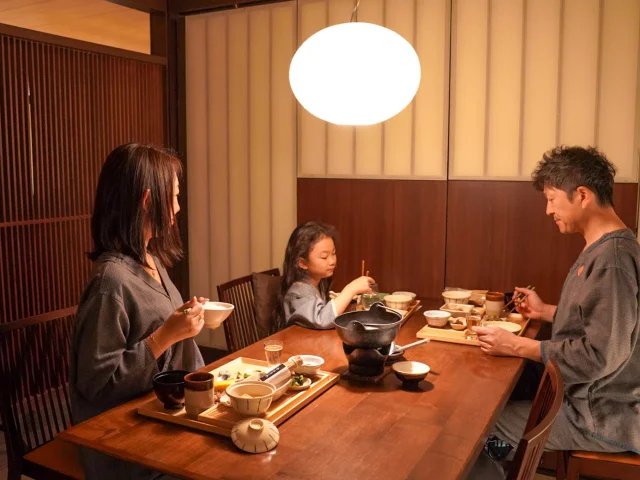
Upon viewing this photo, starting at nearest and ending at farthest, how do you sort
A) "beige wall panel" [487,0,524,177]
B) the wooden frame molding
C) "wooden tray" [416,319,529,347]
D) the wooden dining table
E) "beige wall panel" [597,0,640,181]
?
the wooden dining table, "wooden tray" [416,319,529,347], "beige wall panel" [597,0,640,181], the wooden frame molding, "beige wall panel" [487,0,524,177]

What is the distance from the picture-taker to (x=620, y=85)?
2824 millimetres

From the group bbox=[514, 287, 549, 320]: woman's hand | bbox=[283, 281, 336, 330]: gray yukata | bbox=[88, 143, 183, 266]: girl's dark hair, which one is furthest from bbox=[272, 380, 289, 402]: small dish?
bbox=[514, 287, 549, 320]: woman's hand

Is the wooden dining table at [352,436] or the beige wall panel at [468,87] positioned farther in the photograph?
the beige wall panel at [468,87]

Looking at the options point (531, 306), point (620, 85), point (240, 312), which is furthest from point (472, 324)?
point (620, 85)

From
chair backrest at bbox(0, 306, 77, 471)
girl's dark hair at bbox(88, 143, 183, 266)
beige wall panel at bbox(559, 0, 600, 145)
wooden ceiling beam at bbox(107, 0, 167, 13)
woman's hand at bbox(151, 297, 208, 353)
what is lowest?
chair backrest at bbox(0, 306, 77, 471)

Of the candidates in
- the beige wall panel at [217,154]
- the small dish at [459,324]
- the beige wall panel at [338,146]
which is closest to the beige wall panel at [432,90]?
the beige wall panel at [338,146]

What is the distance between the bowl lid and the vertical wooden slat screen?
2.13 metres

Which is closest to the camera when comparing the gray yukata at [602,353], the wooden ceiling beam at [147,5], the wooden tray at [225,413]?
the wooden tray at [225,413]

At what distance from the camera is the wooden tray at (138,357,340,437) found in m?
1.45

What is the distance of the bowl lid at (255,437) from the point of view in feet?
4.41

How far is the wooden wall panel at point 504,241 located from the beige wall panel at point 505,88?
136 millimetres

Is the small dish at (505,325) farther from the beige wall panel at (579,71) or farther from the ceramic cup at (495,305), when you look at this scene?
the beige wall panel at (579,71)

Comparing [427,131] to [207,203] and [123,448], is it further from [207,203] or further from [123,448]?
[123,448]

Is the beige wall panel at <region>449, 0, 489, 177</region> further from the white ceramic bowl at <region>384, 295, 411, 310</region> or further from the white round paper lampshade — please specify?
the white round paper lampshade
